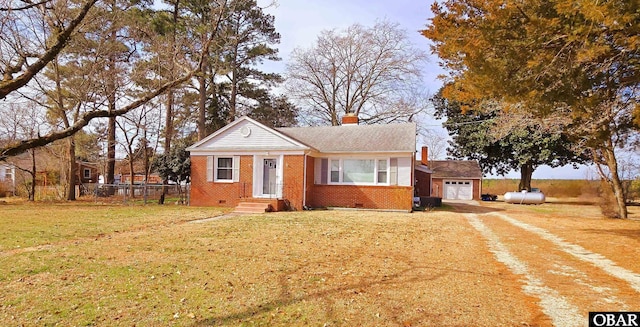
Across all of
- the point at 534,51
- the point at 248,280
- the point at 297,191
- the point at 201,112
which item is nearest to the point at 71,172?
the point at 201,112

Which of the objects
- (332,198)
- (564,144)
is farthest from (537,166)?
(332,198)

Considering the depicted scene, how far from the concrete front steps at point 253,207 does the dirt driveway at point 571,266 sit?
869 centimetres

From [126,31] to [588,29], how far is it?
67.9 feet

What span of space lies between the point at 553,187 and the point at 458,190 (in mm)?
12799

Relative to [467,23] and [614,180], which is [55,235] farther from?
[614,180]

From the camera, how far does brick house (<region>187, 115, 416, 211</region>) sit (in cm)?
1827

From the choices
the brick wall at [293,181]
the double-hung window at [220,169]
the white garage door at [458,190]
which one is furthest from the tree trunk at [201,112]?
the white garage door at [458,190]

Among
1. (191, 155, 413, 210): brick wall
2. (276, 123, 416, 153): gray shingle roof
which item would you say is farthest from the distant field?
(191, 155, 413, 210): brick wall

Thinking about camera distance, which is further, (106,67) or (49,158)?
(49,158)

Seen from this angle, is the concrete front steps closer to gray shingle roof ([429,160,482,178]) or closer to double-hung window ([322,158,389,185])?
double-hung window ([322,158,389,185])

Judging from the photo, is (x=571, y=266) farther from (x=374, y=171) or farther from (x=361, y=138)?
(x=361, y=138)

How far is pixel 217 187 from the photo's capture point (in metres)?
19.4

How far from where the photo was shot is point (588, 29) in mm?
6668

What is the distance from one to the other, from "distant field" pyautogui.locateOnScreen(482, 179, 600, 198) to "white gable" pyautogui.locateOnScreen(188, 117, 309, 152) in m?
25.7
